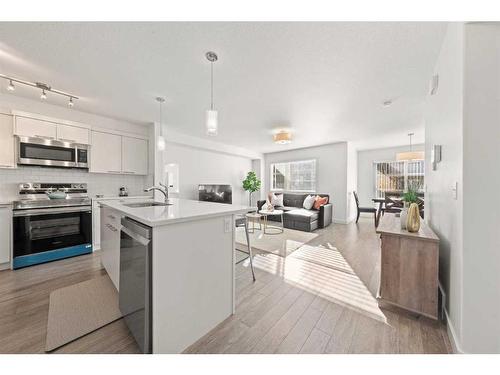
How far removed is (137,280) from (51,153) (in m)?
3.19

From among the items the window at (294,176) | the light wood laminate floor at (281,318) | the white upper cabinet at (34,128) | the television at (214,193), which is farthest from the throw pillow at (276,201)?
the white upper cabinet at (34,128)

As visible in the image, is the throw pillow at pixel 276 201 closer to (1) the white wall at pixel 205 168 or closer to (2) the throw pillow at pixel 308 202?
(2) the throw pillow at pixel 308 202

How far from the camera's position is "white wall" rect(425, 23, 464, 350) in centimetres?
123

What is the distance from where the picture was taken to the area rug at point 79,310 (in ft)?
4.80

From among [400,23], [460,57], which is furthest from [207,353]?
[400,23]

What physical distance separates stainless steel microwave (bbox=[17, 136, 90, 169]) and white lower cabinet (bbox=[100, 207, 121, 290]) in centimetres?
152

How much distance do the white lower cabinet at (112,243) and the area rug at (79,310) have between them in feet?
0.50

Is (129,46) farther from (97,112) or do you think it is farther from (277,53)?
(97,112)

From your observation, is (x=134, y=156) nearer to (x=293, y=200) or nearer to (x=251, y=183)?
(x=251, y=183)

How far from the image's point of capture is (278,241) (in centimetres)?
389

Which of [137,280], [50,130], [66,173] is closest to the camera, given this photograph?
[137,280]

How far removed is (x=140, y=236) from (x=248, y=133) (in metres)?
3.93

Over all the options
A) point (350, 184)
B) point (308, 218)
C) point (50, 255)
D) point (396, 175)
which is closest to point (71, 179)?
point (50, 255)

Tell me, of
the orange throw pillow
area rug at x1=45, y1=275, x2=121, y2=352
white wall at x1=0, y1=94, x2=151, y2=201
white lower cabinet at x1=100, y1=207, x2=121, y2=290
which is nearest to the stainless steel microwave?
white wall at x1=0, y1=94, x2=151, y2=201
